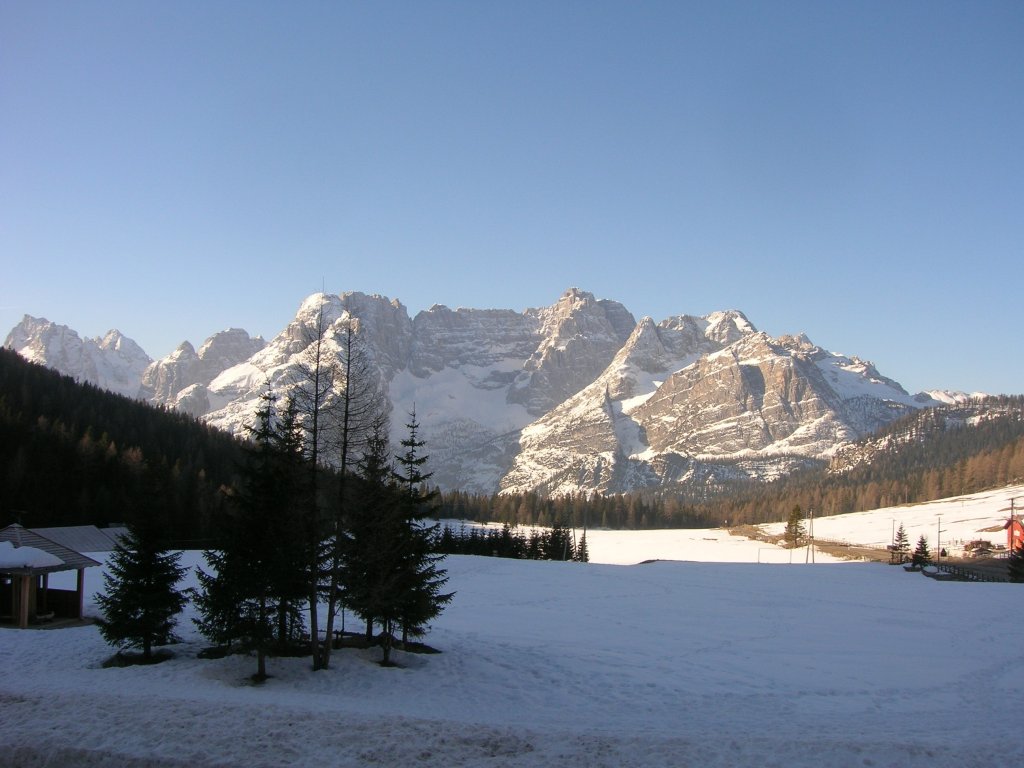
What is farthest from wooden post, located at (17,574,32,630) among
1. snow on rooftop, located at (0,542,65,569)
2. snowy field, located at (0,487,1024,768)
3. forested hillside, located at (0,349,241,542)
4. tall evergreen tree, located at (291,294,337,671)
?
forested hillside, located at (0,349,241,542)

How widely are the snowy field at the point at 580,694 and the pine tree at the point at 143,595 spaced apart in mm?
986

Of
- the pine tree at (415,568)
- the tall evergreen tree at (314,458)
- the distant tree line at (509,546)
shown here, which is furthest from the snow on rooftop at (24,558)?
the distant tree line at (509,546)

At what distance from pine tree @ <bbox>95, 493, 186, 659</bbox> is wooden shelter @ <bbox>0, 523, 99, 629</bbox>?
559 centimetres

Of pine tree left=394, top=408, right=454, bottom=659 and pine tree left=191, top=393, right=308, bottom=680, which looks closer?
pine tree left=191, top=393, right=308, bottom=680

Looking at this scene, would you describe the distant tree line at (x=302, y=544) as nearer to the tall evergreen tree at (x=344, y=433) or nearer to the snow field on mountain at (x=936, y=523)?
the tall evergreen tree at (x=344, y=433)

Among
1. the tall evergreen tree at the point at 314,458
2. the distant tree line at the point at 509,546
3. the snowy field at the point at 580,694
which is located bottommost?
the distant tree line at the point at 509,546

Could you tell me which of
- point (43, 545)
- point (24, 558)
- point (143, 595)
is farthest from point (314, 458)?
point (43, 545)

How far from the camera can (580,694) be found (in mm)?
19906

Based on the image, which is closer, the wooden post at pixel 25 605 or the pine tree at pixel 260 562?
the pine tree at pixel 260 562

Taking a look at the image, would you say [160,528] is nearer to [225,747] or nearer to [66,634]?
[66,634]

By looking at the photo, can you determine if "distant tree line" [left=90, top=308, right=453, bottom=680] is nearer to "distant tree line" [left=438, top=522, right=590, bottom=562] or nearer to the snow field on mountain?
"distant tree line" [left=438, top=522, right=590, bottom=562]

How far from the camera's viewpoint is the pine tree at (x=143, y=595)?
21.5 meters

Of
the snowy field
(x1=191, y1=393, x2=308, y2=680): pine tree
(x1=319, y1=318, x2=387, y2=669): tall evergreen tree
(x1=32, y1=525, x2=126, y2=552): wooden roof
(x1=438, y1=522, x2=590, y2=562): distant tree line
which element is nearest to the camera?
the snowy field

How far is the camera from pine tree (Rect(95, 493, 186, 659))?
21.5 meters
